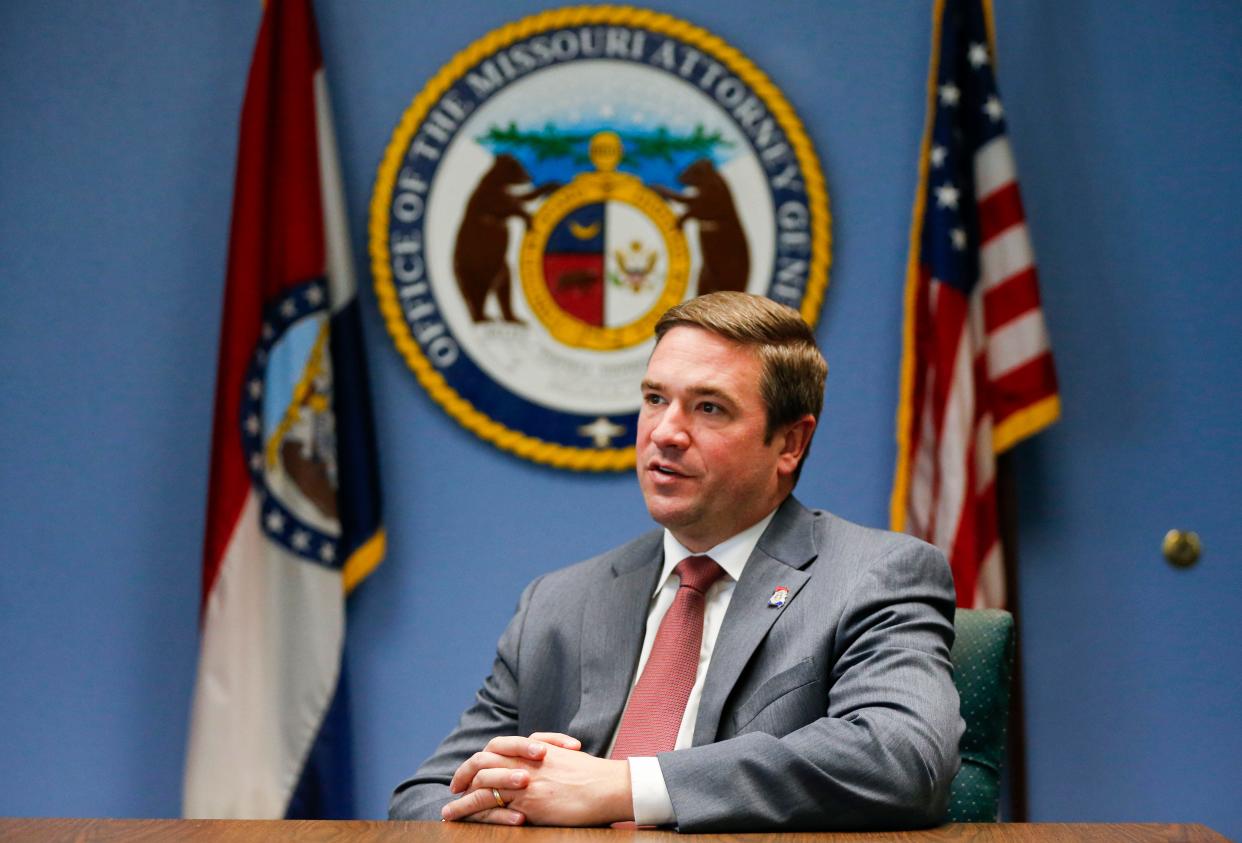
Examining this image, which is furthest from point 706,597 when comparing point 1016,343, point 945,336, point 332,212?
point 332,212

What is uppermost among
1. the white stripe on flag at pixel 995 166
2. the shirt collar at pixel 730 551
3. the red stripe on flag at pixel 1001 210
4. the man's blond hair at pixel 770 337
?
the white stripe on flag at pixel 995 166

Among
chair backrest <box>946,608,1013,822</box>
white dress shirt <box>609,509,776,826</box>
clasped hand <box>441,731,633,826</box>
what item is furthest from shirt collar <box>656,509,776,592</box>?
clasped hand <box>441,731,633,826</box>

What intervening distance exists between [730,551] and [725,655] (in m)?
0.25

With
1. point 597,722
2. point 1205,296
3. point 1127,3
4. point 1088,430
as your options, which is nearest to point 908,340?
point 1088,430

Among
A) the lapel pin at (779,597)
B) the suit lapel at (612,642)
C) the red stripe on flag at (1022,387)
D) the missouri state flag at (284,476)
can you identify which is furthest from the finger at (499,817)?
the red stripe on flag at (1022,387)

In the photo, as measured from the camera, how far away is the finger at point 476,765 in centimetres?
186

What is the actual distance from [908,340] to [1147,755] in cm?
124

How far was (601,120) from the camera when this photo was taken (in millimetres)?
3672

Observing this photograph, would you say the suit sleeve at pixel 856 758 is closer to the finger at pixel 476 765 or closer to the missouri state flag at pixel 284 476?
the finger at pixel 476 765

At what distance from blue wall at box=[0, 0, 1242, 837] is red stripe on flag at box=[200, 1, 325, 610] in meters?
0.15

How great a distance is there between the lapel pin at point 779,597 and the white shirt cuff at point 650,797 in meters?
0.47

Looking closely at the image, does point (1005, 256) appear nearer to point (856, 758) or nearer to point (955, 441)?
point (955, 441)

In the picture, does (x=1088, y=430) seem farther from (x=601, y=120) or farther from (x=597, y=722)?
(x=597, y=722)

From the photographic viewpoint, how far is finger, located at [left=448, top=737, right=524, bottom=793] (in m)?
1.86
